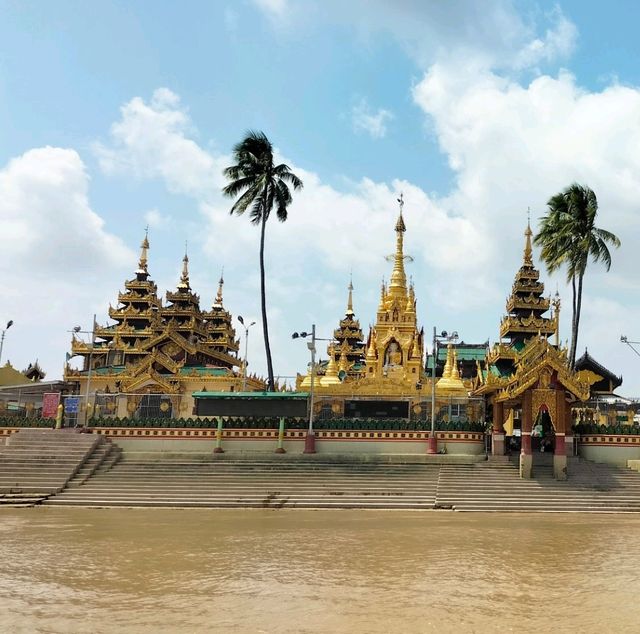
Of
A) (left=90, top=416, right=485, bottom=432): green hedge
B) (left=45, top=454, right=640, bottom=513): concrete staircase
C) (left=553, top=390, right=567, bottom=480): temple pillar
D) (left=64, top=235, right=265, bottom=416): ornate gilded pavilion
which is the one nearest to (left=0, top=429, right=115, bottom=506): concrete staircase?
(left=45, top=454, right=640, bottom=513): concrete staircase

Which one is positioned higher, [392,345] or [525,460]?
[392,345]

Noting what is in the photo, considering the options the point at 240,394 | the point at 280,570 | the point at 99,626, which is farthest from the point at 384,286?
the point at 99,626

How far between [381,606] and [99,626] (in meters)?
4.57

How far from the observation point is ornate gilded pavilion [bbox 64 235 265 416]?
4812cm

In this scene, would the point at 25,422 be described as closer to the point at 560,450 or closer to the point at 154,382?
the point at 154,382

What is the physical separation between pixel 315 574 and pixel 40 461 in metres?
19.6

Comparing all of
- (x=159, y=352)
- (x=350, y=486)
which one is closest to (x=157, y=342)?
(x=159, y=352)

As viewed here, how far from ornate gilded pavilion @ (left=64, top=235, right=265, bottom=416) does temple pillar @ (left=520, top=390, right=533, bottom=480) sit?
71.1ft

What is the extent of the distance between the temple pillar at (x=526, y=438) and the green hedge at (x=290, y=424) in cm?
324

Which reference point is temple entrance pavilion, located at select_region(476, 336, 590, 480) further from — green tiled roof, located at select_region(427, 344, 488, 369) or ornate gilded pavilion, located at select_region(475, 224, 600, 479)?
green tiled roof, located at select_region(427, 344, 488, 369)

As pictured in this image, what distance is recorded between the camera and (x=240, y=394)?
33562mm

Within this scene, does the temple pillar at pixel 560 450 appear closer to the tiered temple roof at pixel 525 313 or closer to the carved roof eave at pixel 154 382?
the tiered temple roof at pixel 525 313

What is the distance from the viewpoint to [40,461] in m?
29.0

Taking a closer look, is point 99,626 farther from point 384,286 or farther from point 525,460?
point 384,286
